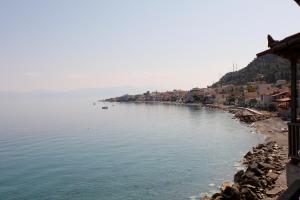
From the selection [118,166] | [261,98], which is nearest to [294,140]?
[118,166]

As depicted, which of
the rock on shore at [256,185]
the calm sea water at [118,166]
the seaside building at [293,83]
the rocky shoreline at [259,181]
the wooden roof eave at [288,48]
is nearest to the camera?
the wooden roof eave at [288,48]

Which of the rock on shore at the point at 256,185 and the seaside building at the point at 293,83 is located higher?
the seaside building at the point at 293,83

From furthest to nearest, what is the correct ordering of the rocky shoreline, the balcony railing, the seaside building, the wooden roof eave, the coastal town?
the coastal town, the rocky shoreline, the balcony railing, the seaside building, the wooden roof eave

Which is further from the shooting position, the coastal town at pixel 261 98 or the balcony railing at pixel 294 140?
the coastal town at pixel 261 98

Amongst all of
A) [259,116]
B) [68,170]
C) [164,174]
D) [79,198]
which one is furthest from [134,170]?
[259,116]

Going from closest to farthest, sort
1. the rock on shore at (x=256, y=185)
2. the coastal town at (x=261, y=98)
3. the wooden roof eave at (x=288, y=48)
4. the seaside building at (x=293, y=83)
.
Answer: the wooden roof eave at (x=288, y=48), the seaside building at (x=293, y=83), the rock on shore at (x=256, y=185), the coastal town at (x=261, y=98)

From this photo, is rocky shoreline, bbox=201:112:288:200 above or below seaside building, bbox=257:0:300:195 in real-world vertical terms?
below

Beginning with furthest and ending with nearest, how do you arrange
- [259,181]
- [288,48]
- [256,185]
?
[259,181], [256,185], [288,48]

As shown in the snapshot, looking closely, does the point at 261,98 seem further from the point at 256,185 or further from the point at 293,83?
the point at 293,83

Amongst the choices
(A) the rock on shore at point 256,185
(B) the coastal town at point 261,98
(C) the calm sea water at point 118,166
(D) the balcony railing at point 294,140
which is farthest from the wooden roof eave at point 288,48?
(B) the coastal town at point 261,98

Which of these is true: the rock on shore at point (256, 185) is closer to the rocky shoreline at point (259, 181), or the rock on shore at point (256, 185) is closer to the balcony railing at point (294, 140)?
the rocky shoreline at point (259, 181)

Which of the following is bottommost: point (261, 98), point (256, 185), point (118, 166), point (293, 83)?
point (118, 166)

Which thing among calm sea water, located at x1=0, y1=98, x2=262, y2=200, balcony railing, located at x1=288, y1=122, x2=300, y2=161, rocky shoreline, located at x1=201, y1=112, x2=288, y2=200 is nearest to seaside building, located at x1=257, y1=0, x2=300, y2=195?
balcony railing, located at x1=288, y1=122, x2=300, y2=161

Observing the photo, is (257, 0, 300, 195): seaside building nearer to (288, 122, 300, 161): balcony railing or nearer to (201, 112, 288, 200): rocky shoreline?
(288, 122, 300, 161): balcony railing
